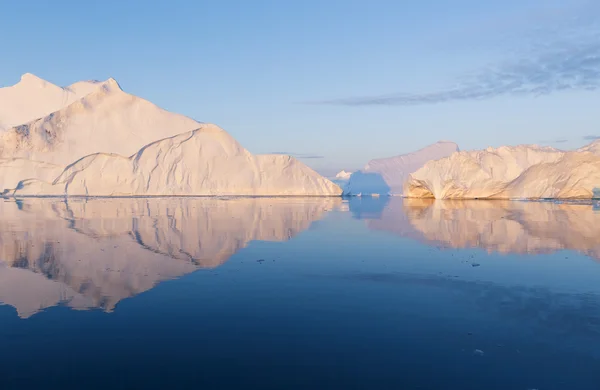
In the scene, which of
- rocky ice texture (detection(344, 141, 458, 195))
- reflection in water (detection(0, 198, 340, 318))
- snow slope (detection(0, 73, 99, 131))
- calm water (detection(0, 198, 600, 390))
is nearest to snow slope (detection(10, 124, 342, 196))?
snow slope (detection(0, 73, 99, 131))

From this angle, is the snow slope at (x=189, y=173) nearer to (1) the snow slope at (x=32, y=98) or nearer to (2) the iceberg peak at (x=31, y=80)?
(1) the snow slope at (x=32, y=98)

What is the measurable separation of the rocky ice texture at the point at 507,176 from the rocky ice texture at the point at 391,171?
1162 inches

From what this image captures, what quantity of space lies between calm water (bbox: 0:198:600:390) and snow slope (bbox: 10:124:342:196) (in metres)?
41.7

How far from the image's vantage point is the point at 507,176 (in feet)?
142

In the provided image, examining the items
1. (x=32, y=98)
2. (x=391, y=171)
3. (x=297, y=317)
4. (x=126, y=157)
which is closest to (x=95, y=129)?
(x=126, y=157)

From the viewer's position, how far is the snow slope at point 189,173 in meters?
51.1

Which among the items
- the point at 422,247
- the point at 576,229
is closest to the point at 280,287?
the point at 422,247

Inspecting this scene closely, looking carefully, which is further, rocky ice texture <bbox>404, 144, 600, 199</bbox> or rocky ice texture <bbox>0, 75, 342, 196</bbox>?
rocky ice texture <bbox>0, 75, 342, 196</bbox>

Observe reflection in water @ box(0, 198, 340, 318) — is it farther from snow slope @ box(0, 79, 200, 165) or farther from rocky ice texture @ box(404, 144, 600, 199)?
snow slope @ box(0, 79, 200, 165)

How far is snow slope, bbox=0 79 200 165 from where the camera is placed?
50000 mm

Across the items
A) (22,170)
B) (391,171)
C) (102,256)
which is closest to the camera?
(102,256)

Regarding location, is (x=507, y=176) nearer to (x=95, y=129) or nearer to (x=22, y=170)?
(x=95, y=129)

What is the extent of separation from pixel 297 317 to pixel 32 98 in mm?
63252

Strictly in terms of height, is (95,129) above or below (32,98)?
below
